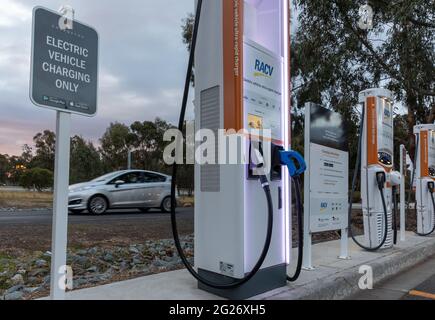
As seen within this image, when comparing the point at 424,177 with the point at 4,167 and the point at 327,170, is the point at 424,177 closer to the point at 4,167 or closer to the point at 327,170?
the point at 327,170

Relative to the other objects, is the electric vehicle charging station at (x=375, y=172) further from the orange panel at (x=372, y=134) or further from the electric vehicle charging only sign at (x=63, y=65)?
the electric vehicle charging only sign at (x=63, y=65)

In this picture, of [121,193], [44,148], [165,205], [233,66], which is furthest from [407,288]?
[44,148]

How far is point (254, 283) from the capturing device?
3799 mm

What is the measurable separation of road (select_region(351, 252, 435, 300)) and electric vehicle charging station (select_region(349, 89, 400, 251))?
2.32 ft

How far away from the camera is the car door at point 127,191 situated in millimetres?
12820

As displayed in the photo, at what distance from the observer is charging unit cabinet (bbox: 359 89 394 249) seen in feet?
21.5

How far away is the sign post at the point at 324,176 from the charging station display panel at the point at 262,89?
3.89ft

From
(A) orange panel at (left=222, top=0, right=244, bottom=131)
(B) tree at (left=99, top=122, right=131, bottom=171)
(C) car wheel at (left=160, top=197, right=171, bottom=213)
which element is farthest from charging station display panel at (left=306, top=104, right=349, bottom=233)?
(B) tree at (left=99, top=122, right=131, bottom=171)

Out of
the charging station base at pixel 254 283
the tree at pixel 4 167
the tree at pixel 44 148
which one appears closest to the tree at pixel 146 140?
the tree at pixel 44 148

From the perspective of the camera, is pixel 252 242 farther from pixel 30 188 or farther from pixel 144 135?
pixel 144 135

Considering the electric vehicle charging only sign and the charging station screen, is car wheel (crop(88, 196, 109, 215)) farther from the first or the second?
the electric vehicle charging only sign

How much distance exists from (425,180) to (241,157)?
691cm
